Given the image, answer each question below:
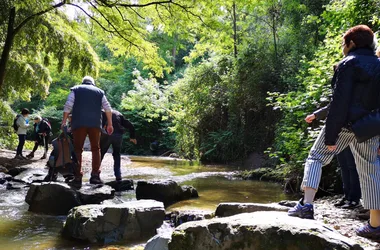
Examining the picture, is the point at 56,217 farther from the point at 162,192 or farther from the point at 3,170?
the point at 3,170

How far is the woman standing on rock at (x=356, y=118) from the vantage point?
9.94 feet

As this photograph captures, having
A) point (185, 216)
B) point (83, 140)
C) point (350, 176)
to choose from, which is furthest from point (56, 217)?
point (350, 176)

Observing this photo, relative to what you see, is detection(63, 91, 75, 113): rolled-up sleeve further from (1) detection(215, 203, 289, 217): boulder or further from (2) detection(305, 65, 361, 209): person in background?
(2) detection(305, 65, 361, 209): person in background

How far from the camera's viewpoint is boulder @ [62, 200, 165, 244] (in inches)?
163

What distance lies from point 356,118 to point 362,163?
445mm

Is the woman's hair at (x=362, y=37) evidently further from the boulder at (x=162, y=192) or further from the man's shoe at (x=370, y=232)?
the boulder at (x=162, y=192)

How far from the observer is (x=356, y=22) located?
6.58 meters

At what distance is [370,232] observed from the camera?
3.14 metres

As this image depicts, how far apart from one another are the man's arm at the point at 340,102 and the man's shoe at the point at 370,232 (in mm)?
838

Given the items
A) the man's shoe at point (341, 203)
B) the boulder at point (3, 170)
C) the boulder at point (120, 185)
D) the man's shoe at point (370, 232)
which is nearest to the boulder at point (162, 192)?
the boulder at point (120, 185)

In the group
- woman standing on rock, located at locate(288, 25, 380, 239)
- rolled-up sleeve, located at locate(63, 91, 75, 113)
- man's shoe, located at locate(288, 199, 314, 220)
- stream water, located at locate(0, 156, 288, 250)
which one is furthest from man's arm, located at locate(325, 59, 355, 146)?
rolled-up sleeve, located at locate(63, 91, 75, 113)

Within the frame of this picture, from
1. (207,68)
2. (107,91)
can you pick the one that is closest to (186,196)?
Result: (207,68)

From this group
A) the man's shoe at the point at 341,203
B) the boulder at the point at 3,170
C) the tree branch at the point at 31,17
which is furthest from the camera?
the boulder at the point at 3,170

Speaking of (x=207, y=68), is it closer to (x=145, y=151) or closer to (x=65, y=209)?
(x=65, y=209)
